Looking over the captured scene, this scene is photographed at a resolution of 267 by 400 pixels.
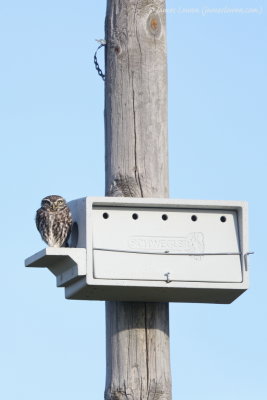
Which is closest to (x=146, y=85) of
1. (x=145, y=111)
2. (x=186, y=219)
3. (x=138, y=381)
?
(x=145, y=111)

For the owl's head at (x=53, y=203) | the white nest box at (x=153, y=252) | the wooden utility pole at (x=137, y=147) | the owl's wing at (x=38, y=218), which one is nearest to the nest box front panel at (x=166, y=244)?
the white nest box at (x=153, y=252)

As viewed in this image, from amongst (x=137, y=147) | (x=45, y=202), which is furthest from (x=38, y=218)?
(x=137, y=147)

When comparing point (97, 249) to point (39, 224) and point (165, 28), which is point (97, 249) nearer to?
point (39, 224)

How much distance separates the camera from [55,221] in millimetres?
6000

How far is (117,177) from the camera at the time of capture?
5852 millimetres

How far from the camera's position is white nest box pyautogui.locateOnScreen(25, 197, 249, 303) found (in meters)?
5.72

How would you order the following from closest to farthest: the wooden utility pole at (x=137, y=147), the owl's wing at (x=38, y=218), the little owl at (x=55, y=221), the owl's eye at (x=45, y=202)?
the wooden utility pole at (x=137, y=147)
the little owl at (x=55, y=221)
the owl's eye at (x=45, y=202)
the owl's wing at (x=38, y=218)

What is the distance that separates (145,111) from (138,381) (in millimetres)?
1244

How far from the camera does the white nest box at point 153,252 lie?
5719mm

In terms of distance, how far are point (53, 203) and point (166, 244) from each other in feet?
1.91

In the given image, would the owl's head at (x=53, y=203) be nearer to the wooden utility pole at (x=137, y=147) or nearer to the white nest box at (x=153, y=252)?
the white nest box at (x=153, y=252)

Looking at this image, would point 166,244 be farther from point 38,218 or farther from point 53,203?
point 38,218

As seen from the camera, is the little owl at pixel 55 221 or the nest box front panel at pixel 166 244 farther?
the little owl at pixel 55 221

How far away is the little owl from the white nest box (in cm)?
5
